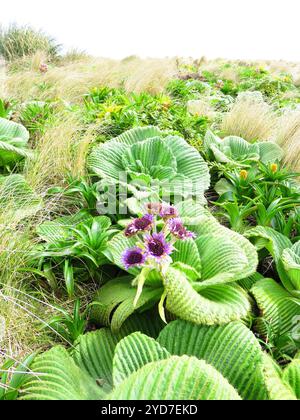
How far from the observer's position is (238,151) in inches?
125

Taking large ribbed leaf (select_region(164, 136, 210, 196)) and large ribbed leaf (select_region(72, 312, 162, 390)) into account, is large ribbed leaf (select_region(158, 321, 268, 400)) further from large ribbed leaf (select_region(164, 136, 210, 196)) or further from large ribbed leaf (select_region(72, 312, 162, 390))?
large ribbed leaf (select_region(164, 136, 210, 196))

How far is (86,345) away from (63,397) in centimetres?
30

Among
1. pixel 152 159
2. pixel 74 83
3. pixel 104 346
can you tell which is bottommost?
pixel 104 346

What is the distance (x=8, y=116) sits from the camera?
3.09 meters

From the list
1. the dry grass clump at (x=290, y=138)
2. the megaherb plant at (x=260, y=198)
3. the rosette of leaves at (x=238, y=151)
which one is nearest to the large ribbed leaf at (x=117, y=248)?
the megaherb plant at (x=260, y=198)

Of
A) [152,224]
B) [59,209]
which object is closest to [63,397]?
[152,224]

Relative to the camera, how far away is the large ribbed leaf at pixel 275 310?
65.5 inches

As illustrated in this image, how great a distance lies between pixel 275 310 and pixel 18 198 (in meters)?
1.40

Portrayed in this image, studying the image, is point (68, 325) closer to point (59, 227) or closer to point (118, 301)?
point (118, 301)

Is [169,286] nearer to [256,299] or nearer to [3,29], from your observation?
[256,299]

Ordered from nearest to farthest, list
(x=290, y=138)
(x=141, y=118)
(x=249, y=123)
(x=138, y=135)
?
1. (x=138, y=135)
2. (x=141, y=118)
3. (x=290, y=138)
4. (x=249, y=123)

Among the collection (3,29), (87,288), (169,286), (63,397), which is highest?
(3,29)

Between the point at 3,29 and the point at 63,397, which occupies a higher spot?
the point at 3,29

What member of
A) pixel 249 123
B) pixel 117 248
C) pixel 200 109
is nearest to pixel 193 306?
pixel 117 248
